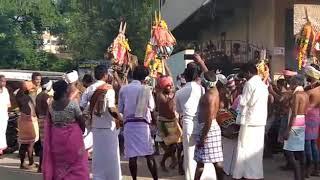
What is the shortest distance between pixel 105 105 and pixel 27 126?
13.2ft

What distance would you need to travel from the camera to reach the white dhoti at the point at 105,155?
8469mm

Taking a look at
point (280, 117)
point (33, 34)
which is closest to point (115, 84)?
point (280, 117)

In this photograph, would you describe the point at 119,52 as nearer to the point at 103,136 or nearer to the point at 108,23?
the point at 103,136

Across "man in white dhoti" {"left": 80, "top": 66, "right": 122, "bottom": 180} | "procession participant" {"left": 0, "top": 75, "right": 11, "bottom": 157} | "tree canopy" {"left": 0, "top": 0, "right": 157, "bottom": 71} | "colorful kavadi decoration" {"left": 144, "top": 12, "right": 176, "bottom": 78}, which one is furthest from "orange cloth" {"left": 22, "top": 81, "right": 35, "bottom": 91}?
"tree canopy" {"left": 0, "top": 0, "right": 157, "bottom": 71}

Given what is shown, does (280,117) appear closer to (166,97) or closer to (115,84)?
(166,97)

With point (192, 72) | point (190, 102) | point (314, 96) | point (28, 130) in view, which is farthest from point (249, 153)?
point (28, 130)

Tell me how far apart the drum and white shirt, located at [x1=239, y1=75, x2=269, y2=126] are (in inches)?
16.3

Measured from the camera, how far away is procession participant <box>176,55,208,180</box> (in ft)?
26.7

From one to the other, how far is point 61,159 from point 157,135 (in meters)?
4.32

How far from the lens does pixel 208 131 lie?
7523 mm

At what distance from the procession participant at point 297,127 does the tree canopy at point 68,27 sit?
90.9 feet

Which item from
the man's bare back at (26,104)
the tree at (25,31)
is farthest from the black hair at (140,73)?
the tree at (25,31)

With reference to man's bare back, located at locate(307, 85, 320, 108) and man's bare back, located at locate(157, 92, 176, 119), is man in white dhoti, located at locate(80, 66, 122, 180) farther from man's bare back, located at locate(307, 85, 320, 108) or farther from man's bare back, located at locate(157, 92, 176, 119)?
man's bare back, located at locate(307, 85, 320, 108)

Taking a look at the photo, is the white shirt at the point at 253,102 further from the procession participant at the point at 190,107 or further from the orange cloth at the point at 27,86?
the orange cloth at the point at 27,86
